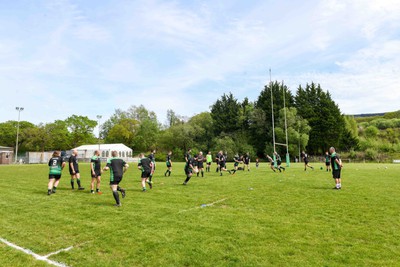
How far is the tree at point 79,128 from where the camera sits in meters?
81.5

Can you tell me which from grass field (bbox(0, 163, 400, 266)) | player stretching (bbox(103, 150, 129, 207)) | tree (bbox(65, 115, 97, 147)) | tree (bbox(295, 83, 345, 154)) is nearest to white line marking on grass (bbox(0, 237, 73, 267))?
grass field (bbox(0, 163, 400, 266))

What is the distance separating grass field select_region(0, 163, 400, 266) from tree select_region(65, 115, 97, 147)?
Answer: 77671 mm

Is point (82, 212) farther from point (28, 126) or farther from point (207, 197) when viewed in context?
point (28, 126)

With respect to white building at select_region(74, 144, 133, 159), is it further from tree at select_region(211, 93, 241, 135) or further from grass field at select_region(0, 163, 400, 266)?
grass field at select_region(0, 163, 400, 266)

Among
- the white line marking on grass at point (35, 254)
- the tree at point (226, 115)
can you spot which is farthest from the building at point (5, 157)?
the white line marking on grass at point (35, 254)

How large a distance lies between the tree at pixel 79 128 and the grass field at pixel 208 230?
77671 mm

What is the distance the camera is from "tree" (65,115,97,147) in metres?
81.5

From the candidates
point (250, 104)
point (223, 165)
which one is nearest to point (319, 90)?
point (250, 104)

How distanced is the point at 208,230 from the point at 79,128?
84.9 metres

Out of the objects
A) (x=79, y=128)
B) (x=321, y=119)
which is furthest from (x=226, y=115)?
(x=79, y=128)

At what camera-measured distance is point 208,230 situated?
20.9 feet

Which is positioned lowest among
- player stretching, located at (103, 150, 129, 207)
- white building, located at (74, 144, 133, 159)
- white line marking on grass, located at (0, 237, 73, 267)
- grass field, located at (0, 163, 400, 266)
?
white line marking on grass, located at (0, 237, 73, 267)

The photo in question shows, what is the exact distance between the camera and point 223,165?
2194 cm

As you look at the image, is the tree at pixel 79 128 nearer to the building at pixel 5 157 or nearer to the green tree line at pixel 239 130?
the green tree line at pixel 239 130
